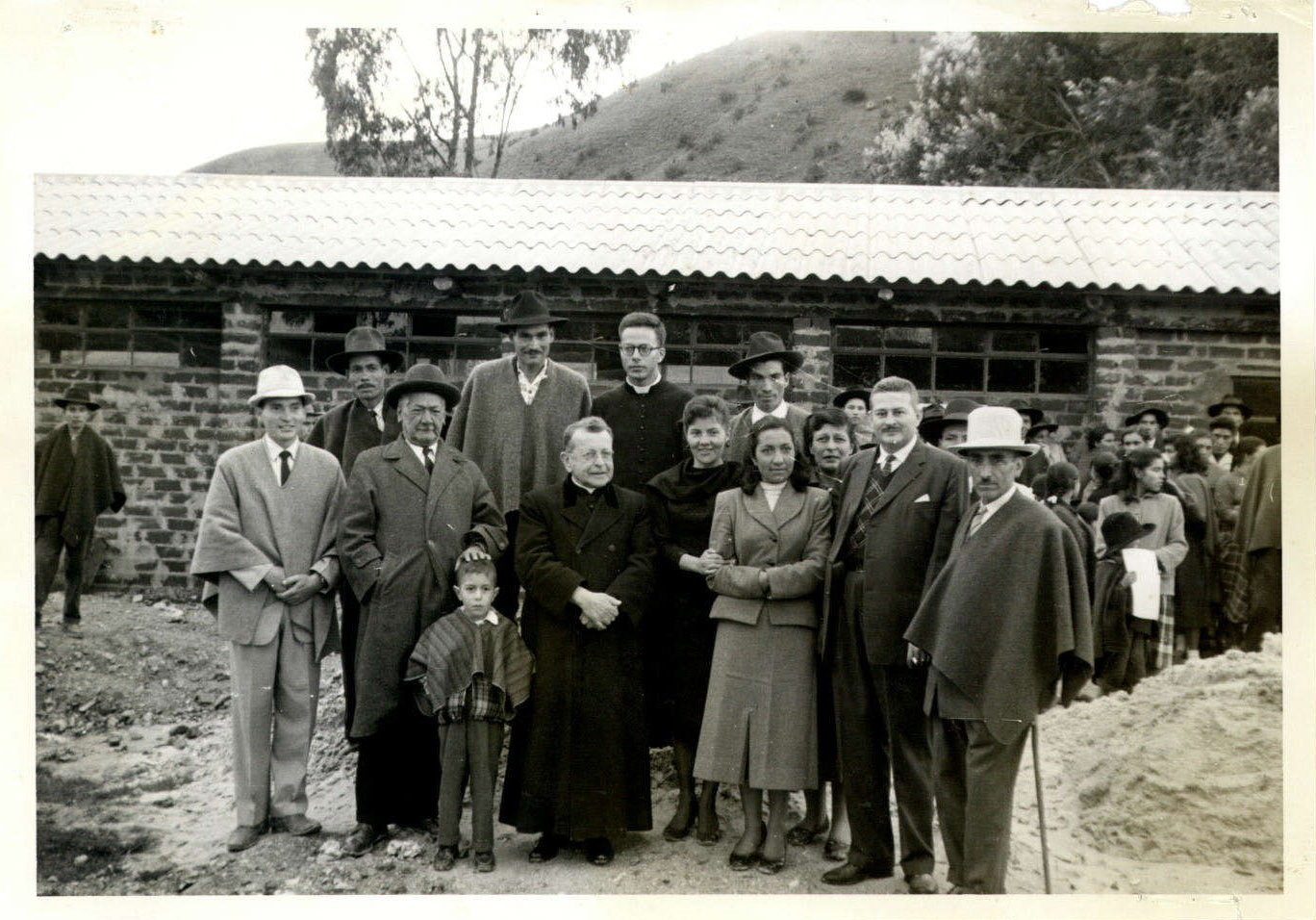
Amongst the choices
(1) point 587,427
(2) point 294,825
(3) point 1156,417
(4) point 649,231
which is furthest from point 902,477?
(4) point 649,231

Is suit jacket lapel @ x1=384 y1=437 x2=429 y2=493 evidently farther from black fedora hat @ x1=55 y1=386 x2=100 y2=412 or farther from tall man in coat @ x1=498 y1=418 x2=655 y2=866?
black fedora hat @ x1=55 y1=386 x2=100 y2=412

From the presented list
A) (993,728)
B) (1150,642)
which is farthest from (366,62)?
(1150,642)

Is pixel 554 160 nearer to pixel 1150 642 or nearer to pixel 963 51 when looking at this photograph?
pixel 963 51

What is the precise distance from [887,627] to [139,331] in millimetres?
6014

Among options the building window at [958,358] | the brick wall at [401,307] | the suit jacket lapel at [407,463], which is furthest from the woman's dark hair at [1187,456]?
the suit jacket lapel at [407,463]

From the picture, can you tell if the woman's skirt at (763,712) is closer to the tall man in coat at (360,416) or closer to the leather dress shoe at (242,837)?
the leather dress shoe at (242,837)

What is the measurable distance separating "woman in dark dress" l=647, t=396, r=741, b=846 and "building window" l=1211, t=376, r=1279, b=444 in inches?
100.0

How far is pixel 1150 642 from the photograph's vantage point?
17.5 feet

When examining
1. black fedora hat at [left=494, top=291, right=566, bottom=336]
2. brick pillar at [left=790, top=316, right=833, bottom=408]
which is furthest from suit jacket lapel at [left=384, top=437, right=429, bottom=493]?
brick pillar at [left=790, top=316, right=833, bottom=408]

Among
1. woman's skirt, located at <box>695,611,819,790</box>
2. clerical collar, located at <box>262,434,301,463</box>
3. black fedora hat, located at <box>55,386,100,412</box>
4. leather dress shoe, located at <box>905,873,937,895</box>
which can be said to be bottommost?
leather dress shoe, located at <box>905,873,937,895</box>

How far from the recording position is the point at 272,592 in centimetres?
448

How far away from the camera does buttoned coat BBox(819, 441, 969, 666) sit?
13.3 feet

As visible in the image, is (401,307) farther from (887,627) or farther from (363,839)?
(887,627)

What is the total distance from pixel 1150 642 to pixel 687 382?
139 inches
